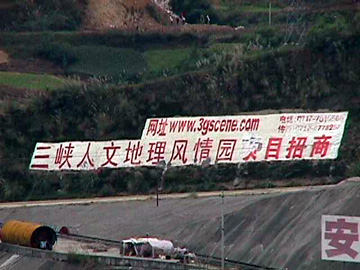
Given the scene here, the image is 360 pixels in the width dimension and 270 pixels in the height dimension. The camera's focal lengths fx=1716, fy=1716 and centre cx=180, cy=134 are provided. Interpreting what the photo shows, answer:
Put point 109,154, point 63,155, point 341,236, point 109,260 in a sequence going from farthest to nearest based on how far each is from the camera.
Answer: point 63,155 < point 109,154 < point 109,260 < point 341,236

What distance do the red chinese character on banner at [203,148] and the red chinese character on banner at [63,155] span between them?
4.31 metres

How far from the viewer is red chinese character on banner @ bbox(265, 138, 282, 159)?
4866 centimetres

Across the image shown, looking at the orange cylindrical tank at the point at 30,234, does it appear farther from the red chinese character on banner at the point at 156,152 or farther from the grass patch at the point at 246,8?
the grass patch at the point at 246,8

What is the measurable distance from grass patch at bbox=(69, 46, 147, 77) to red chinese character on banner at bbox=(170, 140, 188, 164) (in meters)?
11.2

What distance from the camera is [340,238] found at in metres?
35.1

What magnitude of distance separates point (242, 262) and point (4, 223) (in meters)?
10.5

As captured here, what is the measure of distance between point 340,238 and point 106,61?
1159 inches

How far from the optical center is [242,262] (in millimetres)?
38000

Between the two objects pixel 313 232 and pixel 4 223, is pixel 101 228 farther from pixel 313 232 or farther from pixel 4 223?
pixel 313 232

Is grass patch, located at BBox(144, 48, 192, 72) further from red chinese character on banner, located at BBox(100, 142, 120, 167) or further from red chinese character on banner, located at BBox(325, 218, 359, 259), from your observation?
red chinese character on banner, located at BBox(325, 218, 359, 259)

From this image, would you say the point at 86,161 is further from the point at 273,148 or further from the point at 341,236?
the point at 341,236

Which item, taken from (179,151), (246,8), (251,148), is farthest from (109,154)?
(246,8)

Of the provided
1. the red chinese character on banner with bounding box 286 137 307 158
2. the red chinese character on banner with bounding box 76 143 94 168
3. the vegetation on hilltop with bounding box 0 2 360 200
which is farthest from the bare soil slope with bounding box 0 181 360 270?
the red chinese character on banner with bounding box 286 137 307 158

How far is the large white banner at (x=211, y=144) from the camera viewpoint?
159ft
